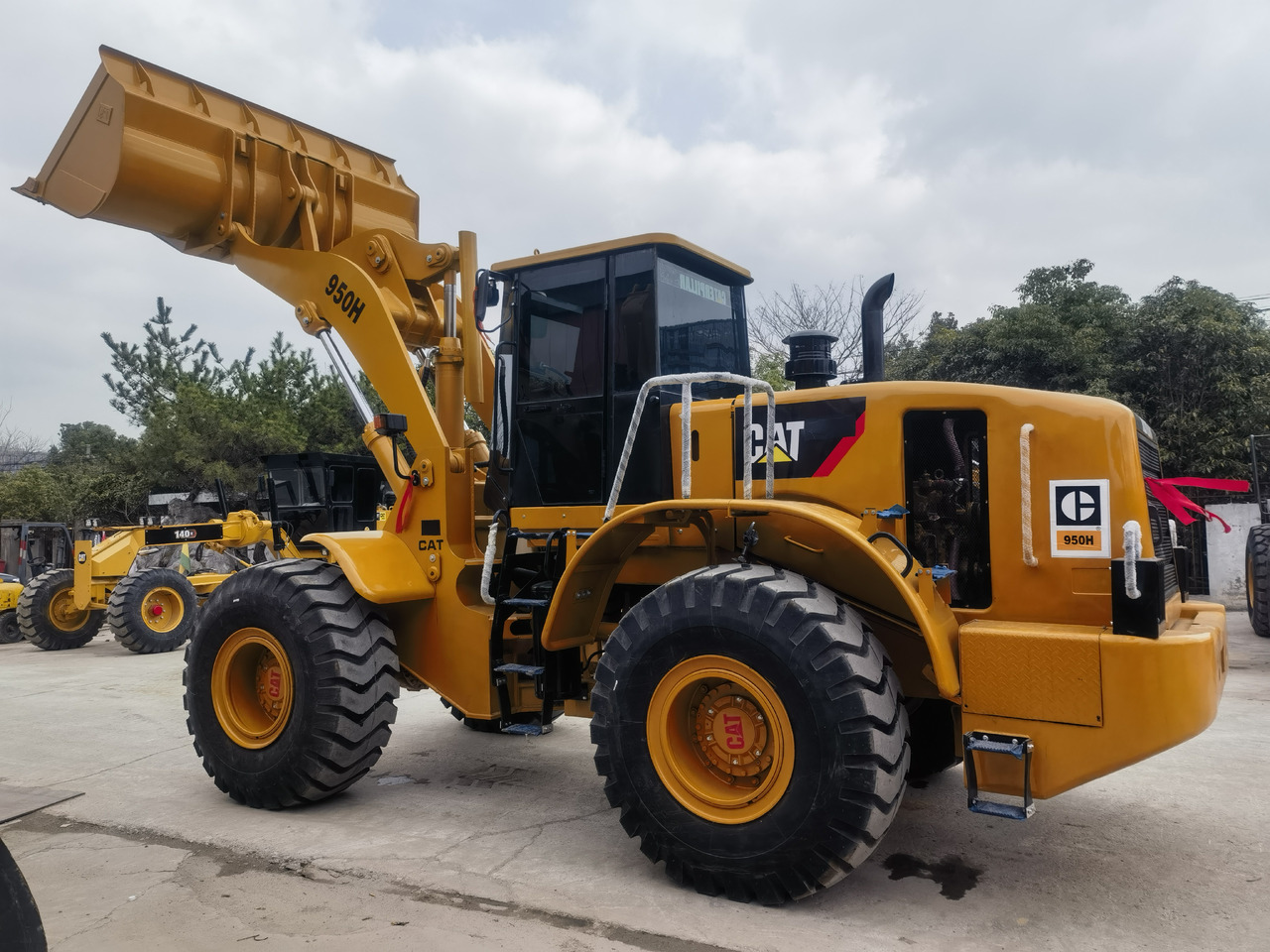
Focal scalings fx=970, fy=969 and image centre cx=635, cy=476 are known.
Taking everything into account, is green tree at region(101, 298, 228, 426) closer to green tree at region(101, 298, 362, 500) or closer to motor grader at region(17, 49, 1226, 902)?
green tree at region(101, 298, 362, 500)

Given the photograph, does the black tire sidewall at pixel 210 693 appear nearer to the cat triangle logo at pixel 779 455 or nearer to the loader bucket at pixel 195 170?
the loader bucket at pixel 195 170

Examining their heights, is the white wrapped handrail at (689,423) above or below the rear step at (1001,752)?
above

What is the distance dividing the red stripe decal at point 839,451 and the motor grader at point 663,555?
0.05ft

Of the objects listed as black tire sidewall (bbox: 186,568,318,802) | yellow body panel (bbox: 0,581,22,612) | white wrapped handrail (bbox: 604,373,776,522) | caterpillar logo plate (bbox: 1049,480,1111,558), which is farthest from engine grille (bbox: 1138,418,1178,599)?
yellow body panel (bbox: 0,581,22,612)

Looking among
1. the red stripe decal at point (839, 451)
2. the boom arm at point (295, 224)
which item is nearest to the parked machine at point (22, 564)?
the boom arm at point (295, 224)

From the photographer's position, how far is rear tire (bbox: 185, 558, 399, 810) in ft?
16.8

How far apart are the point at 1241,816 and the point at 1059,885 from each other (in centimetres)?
158

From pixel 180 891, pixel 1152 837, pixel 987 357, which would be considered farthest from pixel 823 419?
pixel 987 357

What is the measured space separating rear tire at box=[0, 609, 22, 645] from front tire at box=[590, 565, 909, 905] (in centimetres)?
1438

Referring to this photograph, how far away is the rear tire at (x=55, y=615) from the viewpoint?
13656 millimetres

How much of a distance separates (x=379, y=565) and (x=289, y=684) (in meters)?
0.80

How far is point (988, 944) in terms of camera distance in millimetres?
3541

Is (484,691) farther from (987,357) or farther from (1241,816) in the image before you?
(987,357)

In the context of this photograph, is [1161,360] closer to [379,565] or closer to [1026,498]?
[1026,498]
